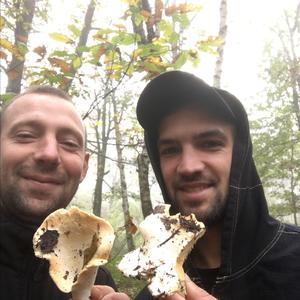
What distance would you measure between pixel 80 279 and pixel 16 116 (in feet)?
4.31

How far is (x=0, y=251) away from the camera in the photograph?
1986 mm

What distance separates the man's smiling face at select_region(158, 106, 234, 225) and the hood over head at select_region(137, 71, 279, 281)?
2.5 inches

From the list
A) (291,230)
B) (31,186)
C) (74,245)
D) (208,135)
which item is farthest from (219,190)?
(31,186)

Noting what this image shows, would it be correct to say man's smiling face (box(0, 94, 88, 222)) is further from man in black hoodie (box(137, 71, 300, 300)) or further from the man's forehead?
man in black hoodie (box(137, 71, 300, 300))

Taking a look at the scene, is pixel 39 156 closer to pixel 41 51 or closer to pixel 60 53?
pixel 60 53

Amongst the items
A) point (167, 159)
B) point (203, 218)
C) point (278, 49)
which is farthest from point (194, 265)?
point (278, 49)

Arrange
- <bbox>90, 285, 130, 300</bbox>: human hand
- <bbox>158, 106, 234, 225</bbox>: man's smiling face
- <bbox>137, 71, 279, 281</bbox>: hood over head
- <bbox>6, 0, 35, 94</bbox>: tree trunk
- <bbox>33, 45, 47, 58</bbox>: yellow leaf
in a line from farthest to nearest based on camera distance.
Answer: <bbox>6, 0, 35, 94</bbox>: tree trunk → <bbox>33, 45, 47, 58</bbox>: yellow leaf → <bbox>158, 106, 234, 225</bbox>: man's smiling face → <bbox>137, 71, 279, 281</bbox>: hood over head → <bbox>90, 285, 130, 300</bbox>: human hand

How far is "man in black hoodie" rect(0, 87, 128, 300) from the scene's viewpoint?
192cm

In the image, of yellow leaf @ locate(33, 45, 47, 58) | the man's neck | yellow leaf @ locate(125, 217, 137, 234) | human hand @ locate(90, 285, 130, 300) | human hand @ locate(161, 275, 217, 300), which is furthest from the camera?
yellow leaf @ locate(125, 217, 137, 234)

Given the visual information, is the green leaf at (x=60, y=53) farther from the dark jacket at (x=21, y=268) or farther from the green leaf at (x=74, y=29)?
the dark jacket at (x=21, y=268)

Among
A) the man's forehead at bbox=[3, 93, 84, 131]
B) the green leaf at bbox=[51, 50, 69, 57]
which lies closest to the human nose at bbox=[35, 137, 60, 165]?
the man's forehead at bbox=[3, 93, 84, 131]

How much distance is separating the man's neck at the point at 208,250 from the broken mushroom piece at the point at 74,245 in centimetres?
109

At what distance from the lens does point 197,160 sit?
2160 millimetres

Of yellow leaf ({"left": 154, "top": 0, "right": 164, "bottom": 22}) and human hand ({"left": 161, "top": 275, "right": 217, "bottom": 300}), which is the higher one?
yellow leaf ({"left": 154, "top": 0, "right": 164, "bottom": 22})
